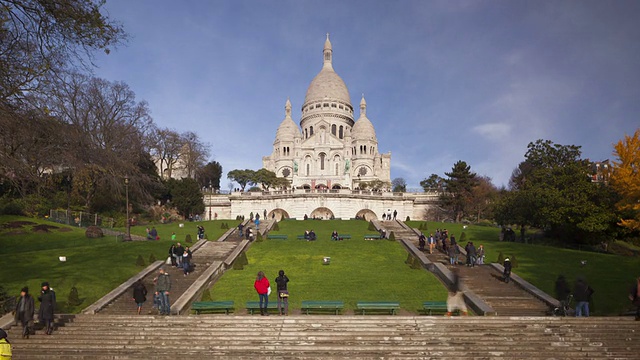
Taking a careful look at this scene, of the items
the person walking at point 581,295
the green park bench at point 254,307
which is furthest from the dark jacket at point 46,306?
the person walking at point 581,295

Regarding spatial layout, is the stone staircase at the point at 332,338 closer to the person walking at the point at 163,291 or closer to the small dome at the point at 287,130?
the person walking at the point at 163,291

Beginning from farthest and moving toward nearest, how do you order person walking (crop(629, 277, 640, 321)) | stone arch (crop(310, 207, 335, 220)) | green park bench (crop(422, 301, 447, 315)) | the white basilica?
the white basilica < stone arch (crop(310, 207, 335, 220)) < green park bench (crop(422, 301, 447, 315)) < person walking (crop(629, 277, 640, 321))

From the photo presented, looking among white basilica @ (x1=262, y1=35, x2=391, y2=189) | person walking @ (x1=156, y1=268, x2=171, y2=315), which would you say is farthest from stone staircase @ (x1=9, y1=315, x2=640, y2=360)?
white basilica @ (x1=262, y1=35, x2=391, y2=189)

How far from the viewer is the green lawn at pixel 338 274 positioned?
16547mm

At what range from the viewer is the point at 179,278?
19.3 metres

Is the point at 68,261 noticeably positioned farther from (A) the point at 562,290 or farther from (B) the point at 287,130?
(B) the point at 287,130

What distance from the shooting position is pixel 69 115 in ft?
126

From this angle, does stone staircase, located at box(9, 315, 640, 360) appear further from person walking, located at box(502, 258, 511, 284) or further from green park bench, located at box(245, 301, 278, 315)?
person walking, located at box(502, 258, 511, 284)

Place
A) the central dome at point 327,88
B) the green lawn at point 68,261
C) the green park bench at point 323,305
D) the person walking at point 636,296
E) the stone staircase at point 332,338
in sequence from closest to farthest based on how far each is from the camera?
the stone staircase at point 332,338 → the person walking at point 636,296 → the green park bench at point 323,305 → the green lawn at point 68,261 → the central dome at point 327,88

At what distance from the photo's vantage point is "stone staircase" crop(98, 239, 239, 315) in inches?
596

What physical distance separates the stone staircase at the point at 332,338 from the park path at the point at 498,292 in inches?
102

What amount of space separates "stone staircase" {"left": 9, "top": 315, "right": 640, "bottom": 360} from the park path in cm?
258

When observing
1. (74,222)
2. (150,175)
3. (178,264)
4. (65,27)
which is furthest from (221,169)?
(65,27)

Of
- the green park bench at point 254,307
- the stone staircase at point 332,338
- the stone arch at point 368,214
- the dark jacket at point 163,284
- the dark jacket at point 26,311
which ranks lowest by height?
the stone staircase at point 332,338
